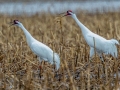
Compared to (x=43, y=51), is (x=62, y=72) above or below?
below

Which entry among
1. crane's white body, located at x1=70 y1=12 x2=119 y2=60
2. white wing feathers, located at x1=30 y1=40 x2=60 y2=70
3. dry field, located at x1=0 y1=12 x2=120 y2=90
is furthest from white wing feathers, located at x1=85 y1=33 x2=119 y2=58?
white wing feathers, located at x1=30 y1=40 x2=60 y2=70

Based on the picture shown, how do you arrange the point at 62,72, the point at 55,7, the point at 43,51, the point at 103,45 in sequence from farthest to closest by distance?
the point at 55,7 < the point at 103,45 < the point at 43,51 < the point at 62,72

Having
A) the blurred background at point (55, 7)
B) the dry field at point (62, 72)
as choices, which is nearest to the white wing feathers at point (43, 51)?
the dry field at point (62, 72)

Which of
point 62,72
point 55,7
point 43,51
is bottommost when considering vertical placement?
point 62,72

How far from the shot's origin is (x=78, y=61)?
810 centimetres

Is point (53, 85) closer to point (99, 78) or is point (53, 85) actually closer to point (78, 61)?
point (99, 78)

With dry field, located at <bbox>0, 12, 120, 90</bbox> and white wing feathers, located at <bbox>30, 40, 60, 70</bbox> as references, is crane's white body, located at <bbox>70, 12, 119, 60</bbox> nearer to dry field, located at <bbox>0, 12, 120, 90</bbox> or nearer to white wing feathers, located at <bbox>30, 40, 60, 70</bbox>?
dry field, located at <bbox>0, 12, 120, 90</bbox>

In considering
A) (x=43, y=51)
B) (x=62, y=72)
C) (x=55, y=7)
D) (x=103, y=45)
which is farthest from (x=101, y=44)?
(x=55, y=7)

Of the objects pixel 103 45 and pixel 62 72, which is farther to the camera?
pixel 103 45

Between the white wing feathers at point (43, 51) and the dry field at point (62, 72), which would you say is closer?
the dry field at point (62, 72)

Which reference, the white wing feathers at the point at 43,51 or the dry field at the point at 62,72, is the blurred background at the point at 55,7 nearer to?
the dry field at the point at 62,72

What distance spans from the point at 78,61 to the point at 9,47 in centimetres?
160

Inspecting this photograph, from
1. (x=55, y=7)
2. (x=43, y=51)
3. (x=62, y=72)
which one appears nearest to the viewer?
(x=62, y=72)

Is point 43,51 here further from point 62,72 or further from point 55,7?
point 55,7
